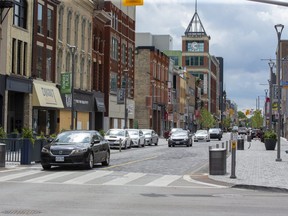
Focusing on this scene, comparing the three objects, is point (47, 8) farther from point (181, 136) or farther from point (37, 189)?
point (37, 189)

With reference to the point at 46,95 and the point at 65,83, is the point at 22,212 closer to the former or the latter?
the point at 46,95

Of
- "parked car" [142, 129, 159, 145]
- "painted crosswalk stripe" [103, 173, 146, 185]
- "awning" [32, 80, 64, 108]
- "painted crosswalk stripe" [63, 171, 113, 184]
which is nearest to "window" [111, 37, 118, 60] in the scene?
"parked car" [142, 129, 159, 145]

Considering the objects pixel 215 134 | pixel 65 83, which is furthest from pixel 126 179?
pixel 215 134

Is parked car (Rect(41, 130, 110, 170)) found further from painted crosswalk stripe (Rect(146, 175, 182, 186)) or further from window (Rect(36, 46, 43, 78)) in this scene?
window (Rect(36, 46, 43, 78))

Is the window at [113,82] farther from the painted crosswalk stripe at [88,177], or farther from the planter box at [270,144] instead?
the painted crosswalk stripe at [88,177]

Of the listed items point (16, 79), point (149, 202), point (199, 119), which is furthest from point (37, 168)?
point (199, 119)

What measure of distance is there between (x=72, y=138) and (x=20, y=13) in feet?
67.9

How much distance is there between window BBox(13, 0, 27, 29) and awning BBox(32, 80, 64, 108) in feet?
15.1

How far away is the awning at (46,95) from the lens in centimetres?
4256

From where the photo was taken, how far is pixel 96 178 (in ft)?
61.4

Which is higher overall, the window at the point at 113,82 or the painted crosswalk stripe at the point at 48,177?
the window at the point at 113,82

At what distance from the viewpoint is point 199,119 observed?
13750 cm

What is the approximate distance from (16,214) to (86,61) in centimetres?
4567

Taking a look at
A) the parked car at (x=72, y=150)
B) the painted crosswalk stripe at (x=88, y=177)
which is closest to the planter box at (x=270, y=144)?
the parked car at (x=72, y=150)
